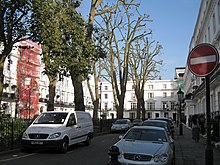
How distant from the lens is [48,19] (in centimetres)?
1368

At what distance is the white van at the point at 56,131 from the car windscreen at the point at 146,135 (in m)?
4.03

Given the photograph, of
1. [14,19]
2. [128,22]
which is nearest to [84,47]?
[14,19]

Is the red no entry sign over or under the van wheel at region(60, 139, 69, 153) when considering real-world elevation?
over

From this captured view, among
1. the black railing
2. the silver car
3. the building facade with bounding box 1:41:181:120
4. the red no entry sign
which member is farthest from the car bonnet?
the building facade with bounding box 1:41:181:120

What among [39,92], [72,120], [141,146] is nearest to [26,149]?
[72,120]

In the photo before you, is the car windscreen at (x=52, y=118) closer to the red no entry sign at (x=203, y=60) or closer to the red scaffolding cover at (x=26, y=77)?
the red no entry sign at (x=203, y=60)

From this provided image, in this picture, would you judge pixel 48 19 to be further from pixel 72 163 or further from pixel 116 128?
pixel 116 128

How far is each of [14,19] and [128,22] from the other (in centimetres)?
2595

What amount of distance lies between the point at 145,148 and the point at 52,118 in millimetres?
7104

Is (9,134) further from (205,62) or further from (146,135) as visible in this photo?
(205,62)

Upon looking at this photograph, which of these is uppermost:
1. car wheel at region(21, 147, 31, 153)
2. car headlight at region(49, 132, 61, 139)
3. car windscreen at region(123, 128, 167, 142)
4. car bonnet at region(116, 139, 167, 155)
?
car windscreen at region(123, 128, 167, 142)

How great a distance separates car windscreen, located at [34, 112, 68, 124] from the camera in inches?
549

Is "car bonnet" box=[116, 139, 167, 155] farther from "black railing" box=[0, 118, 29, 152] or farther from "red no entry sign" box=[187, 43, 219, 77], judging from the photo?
"black railing" box=[0, 118, 29, 152]

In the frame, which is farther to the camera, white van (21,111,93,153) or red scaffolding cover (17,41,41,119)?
red scaffolding cover (17,41,41,119)
